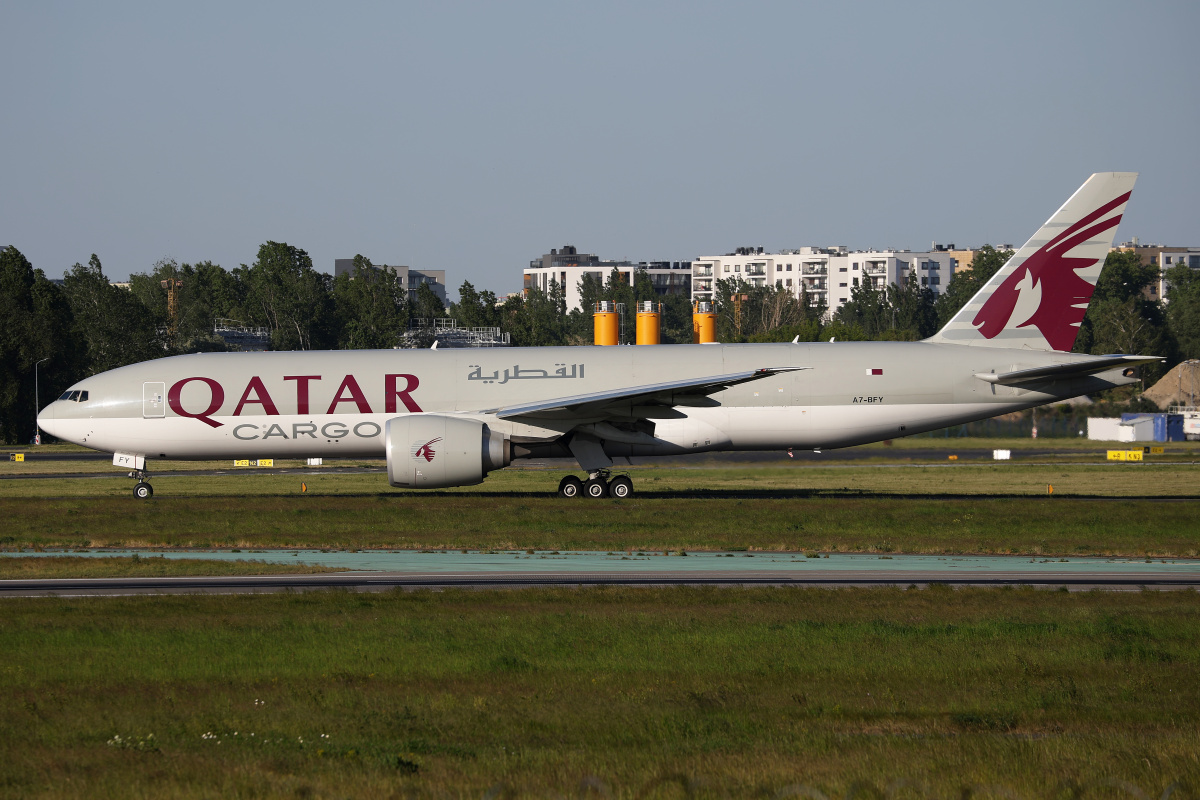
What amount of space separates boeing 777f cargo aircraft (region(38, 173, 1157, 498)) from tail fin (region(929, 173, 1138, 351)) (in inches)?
→ 1.6

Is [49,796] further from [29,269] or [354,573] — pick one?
[29,269]

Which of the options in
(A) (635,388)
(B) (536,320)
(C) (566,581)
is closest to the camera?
(C) (566,581)

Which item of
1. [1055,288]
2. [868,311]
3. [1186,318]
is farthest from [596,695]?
[868,311]

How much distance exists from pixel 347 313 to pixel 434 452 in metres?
96.3

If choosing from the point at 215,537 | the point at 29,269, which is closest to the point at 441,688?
the point at 215,537

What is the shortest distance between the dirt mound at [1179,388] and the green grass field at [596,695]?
79.7 meters

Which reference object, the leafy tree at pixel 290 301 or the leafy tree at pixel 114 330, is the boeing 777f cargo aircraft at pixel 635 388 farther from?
the leafy tree at pixel 290 301

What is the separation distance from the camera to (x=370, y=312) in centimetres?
11681

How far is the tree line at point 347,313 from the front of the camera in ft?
265

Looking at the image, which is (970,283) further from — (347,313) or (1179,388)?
(347,313)

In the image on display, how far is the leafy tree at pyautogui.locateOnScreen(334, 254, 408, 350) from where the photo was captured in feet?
358

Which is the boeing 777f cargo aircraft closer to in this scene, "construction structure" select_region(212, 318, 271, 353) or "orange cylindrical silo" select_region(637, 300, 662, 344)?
"orange cylindrical silo" select_region(637, 300, 662, 344)

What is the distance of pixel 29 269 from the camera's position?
277 ft

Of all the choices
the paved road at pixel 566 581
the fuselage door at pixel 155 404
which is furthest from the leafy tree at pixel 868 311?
the paved road at pixel 566 581
